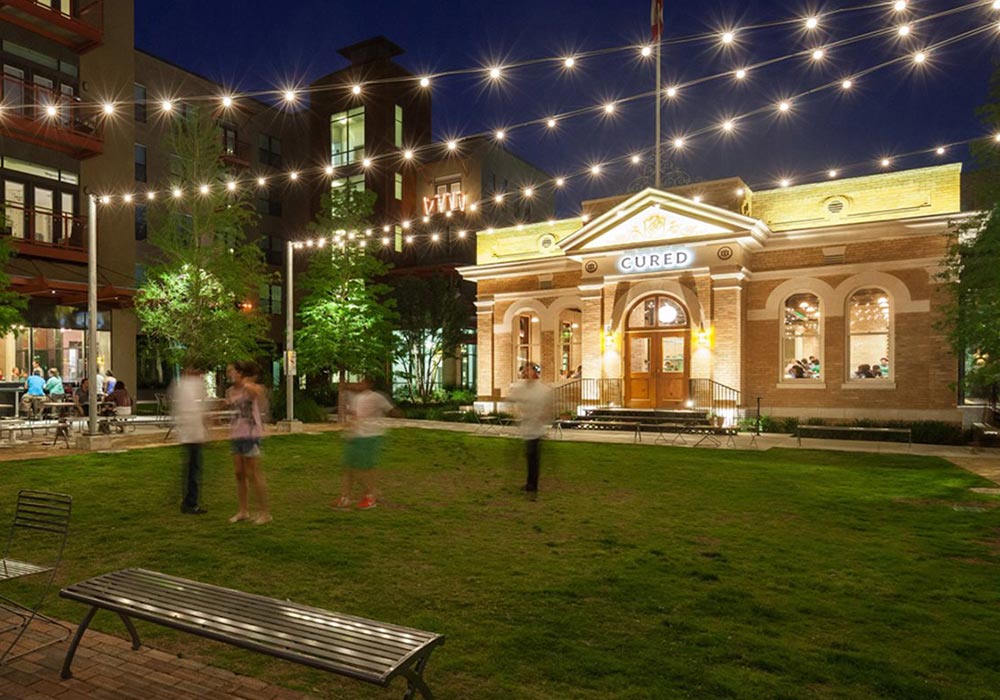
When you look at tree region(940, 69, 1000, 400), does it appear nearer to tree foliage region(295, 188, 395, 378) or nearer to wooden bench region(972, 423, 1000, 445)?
wooden bench region(972, 423, 1000, 445)

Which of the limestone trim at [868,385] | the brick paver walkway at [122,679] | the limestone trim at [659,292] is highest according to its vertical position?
the limestone trim at [659,292]

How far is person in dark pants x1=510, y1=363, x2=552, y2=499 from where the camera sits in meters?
9.57

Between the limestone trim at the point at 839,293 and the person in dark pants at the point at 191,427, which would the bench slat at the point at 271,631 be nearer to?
the person in dark pants at the point at 191,427

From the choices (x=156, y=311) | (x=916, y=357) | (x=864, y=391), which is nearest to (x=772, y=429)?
(x=864, y=391)

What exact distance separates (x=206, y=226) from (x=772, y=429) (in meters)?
20.9

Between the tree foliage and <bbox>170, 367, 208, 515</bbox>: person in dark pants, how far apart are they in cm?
1567

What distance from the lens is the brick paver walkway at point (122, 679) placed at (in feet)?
12.1

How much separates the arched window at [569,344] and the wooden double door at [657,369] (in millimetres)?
3179

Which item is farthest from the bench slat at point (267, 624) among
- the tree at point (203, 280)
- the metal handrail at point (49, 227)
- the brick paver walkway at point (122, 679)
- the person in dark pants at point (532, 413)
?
the metal handrail at point (49, 227)

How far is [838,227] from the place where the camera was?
62.8 feet

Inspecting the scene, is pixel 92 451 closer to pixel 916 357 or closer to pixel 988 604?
pixel 988 604

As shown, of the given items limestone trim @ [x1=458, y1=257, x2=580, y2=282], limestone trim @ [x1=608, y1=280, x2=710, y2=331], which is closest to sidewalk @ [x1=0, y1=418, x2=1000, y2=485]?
limestone trim @ [x1=608, y1=280, x2=710, y2=331]

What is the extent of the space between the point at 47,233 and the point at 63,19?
7.43 m

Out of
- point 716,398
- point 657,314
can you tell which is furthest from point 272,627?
point 657,314
